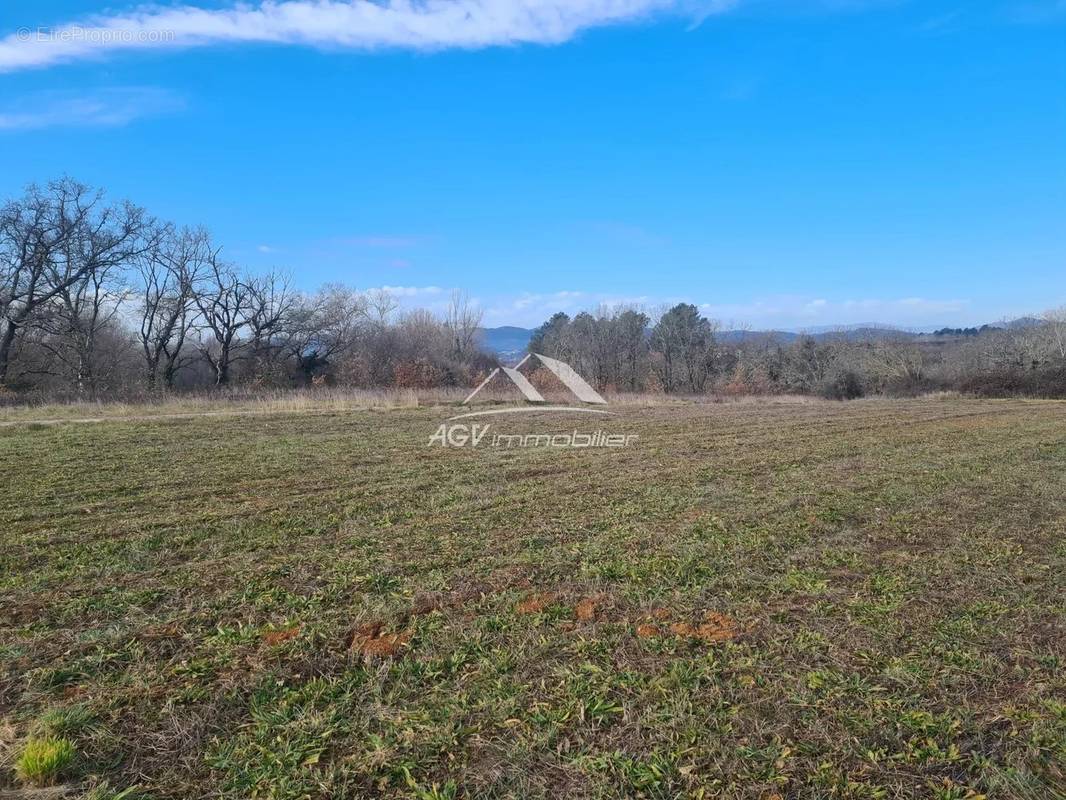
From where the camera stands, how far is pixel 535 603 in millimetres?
3354

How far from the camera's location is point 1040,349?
3881 centimetres

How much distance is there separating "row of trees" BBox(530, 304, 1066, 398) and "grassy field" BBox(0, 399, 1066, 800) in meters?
37.3

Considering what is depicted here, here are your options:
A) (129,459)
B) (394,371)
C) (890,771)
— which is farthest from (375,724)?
(394,371)

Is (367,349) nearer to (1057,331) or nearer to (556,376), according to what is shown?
(556,376)

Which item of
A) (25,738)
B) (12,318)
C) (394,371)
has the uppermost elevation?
(12,318)

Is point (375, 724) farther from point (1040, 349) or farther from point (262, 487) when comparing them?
point (1040, 349)

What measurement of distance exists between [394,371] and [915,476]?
31348 millimetres

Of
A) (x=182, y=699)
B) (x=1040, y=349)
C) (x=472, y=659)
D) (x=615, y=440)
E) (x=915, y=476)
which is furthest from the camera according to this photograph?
(x=1040, y=349)

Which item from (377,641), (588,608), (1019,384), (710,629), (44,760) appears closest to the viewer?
(44,760)

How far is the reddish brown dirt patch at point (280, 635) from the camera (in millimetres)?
2855

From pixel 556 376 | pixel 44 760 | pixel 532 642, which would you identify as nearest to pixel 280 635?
pixel 44 760

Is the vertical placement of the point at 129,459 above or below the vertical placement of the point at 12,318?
below

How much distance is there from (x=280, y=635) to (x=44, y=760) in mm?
1051

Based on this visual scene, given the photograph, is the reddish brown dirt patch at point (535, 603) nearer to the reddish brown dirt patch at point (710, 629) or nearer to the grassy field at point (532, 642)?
Result: the grassy field at point (532, 642)
